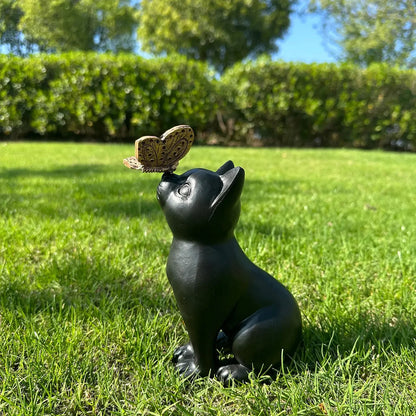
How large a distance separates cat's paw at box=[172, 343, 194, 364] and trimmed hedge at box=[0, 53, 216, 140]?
10444 mm

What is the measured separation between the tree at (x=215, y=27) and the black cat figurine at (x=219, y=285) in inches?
1114

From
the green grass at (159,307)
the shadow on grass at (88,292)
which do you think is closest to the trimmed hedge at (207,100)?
the green grass at (159,307)

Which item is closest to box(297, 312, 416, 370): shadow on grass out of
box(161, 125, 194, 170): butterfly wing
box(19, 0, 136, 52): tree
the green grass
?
the green grass

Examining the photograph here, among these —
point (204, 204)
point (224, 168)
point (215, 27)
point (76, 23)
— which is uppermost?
point (76, 23)

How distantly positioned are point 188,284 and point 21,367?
0.72 meters

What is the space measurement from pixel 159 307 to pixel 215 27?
28.4m

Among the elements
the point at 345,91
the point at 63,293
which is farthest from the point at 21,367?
the point at 345,91

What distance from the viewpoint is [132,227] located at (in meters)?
2.85

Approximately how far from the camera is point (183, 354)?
1372 millimetres

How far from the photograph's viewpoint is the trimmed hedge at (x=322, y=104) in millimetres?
11578

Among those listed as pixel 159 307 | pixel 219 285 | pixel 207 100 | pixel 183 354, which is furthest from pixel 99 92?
pixel 219 285

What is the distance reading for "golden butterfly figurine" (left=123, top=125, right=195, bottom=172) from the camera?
1101mm

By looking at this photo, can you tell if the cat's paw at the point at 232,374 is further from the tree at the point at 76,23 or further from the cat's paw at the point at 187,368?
the tree at the point at 76,23

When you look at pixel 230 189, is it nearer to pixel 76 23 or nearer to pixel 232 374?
pixel 232 374
